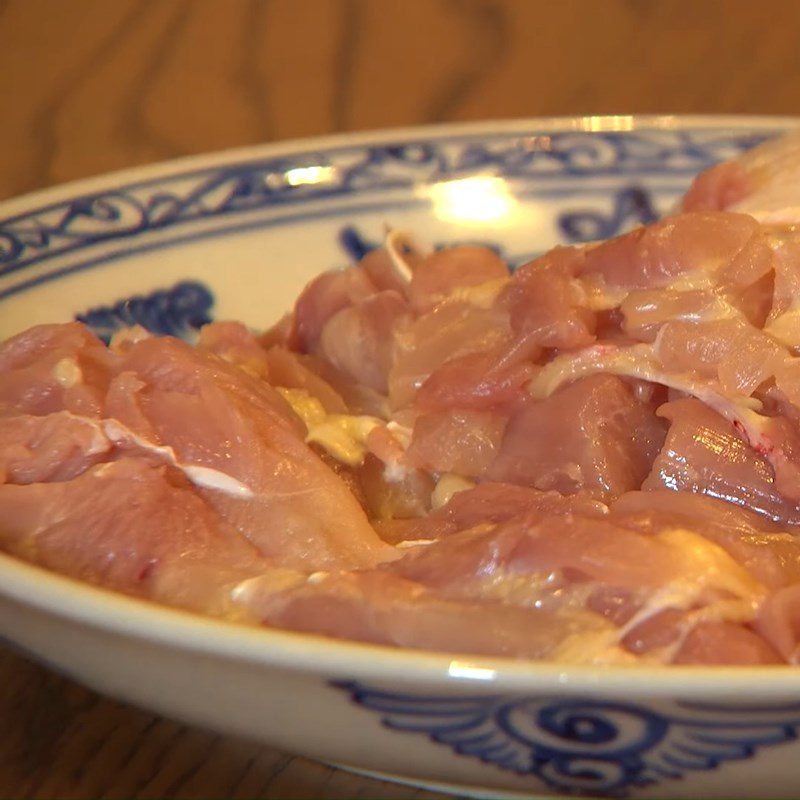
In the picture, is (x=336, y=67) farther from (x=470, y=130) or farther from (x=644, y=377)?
(x=644, y=377)

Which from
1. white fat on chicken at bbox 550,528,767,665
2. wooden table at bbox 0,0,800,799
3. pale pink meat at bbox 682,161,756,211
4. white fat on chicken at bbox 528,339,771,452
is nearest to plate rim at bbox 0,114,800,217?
pale pink meat at bbox 682,161,756,211

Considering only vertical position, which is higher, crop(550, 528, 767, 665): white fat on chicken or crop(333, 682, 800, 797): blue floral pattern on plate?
crop(550, 528, 767, 665): white fat on chicken

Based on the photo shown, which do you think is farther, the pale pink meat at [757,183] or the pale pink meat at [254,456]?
the pale pink meat at [757,183]

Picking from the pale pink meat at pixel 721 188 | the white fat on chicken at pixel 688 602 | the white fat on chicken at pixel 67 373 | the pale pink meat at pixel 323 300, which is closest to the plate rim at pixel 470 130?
the pale pink meat at pixel 323 300

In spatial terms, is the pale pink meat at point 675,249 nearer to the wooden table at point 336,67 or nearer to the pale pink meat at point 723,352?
the pale pink meat at point 723,352

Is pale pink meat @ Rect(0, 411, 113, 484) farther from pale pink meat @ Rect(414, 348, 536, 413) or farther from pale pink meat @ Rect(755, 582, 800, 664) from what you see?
pale pink meat @ Rect(755, 582, 800, 664)

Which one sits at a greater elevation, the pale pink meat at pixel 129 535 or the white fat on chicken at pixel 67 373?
the white fat on chicken at pixel 67 373
